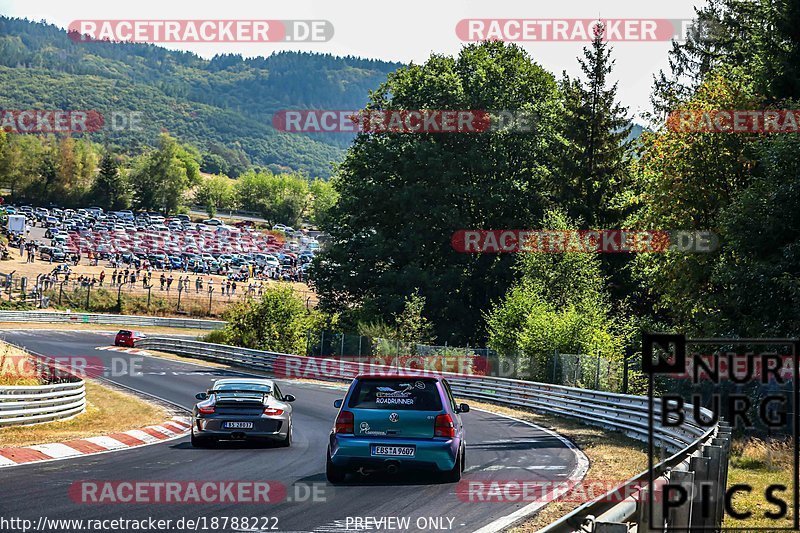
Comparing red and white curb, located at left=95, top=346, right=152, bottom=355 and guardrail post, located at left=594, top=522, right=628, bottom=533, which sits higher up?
guardrail post, located at left=594, top=522, right=628, bottom=533

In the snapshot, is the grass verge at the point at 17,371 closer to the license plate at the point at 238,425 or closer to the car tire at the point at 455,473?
the license plate at the point at 238,425

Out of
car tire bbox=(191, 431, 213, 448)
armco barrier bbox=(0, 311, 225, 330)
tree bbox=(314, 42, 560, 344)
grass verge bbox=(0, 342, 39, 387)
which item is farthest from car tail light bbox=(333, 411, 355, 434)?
armco barrier bbox=(0, 311, 225, 330)

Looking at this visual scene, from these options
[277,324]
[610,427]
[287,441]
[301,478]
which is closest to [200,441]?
[287,441]

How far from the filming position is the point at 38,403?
23.4m

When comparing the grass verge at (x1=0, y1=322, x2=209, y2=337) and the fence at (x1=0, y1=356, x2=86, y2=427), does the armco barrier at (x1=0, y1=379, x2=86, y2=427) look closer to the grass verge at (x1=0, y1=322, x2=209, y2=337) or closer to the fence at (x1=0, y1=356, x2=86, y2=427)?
the fence at (x1=0, y1=356, x2=86, y2=427)

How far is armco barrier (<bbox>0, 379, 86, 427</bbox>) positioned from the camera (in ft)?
72.3

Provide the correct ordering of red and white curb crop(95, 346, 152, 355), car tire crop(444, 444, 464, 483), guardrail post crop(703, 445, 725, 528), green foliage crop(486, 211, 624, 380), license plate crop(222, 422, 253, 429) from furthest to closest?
red and white curb crop(95, 346, 152, 355) → green foliage crop(486, 211, 624, 380) → license plate crop(222, 422, 253, 429) → car tire crop(444, 444, 464, 483) → guardrail post crop(703, 445, 725, 528)

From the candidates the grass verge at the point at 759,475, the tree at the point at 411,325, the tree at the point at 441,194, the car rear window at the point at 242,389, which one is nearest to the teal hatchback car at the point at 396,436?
the grass verge at the point at 759,475

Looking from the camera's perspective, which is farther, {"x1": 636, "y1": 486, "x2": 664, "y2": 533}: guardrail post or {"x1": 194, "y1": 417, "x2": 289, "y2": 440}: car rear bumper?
{"x1": 194, "y1": 417, "x2": 289, "y2": 440}: car rear bumper

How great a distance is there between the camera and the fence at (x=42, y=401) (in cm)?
2205

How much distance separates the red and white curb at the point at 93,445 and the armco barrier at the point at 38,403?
7.30 feet

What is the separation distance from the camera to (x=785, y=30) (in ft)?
110

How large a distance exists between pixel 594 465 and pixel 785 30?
21.1 meters

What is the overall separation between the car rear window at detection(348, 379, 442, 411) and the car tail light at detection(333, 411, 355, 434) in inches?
7.5
